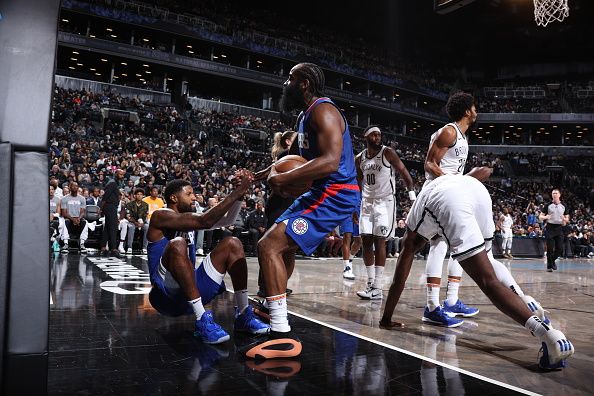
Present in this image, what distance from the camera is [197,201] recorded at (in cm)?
1057

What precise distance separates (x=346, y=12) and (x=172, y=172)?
90.2ft

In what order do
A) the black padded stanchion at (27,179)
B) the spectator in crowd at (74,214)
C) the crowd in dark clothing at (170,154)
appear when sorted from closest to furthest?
1. the black padded stanchion at (27,179)
2. the spectator in crowd at (74,214)
3. the crowd in dark clothing at (170,154)

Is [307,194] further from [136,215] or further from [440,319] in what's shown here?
[136,215]

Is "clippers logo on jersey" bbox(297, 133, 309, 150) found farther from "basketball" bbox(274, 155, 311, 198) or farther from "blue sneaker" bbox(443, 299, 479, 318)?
"blue sneaker" bbox(443, 299, 479, 318)

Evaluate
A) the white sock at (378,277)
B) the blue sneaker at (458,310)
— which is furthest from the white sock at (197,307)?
the white sock at (378,277)

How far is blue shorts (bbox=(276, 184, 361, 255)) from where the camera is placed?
8.46ft

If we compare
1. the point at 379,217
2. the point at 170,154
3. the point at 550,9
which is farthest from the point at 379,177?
the point at 170,154

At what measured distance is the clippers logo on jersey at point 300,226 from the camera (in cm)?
257

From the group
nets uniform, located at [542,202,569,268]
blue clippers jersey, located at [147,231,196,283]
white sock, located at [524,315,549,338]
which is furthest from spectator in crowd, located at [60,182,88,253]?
nets uniform, located at [542,202,569,268]

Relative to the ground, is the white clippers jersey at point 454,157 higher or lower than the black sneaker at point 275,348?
higher

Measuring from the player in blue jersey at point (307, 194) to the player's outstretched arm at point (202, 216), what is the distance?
21 centimetres

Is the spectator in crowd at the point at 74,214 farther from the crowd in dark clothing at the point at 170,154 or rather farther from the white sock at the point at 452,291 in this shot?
the white sock at the point at 452,291

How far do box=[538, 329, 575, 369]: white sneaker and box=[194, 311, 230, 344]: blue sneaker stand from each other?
6.18 ft

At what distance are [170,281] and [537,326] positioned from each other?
2313 millimetres
